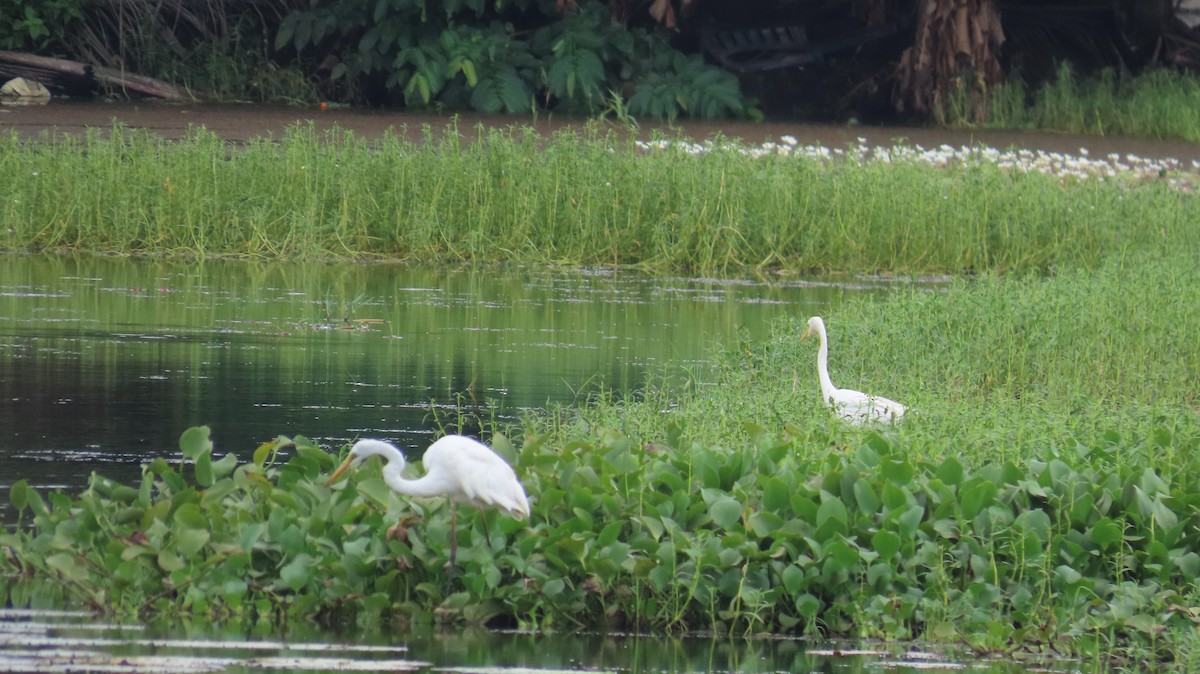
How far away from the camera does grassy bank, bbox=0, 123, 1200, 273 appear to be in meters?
12.4

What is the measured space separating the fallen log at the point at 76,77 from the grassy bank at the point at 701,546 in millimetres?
16028

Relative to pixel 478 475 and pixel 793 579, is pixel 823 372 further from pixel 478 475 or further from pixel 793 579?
pixel 478 475

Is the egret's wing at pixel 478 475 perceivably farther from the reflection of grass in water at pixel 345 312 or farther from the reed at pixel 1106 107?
the reed at pixel 1106 107

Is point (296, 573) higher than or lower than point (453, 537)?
lower

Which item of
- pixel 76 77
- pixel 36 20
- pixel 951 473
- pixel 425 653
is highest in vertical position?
pixel 36 20

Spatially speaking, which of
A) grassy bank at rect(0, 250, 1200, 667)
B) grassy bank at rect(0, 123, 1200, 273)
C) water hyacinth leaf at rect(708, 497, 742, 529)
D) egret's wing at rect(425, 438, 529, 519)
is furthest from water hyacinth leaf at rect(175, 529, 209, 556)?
grassy bank at rect(0, 123, 1200, 273)

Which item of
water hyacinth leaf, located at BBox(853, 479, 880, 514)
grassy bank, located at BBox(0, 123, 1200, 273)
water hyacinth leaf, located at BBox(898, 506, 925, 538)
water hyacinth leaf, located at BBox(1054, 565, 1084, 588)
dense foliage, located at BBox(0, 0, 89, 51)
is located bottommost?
water hyacinth leaf, located at BBox(1054, 565, 1084, 588)

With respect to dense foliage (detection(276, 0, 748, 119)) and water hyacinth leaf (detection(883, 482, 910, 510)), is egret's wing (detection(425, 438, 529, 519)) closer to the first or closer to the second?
water hyacinth leaf (detection(883, 482, 910, 510))

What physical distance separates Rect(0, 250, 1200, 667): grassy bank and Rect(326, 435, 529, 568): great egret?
0.44ft

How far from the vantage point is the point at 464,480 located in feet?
16.2

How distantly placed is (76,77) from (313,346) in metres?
12.8

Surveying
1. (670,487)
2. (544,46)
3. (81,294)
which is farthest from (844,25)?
(670,487)

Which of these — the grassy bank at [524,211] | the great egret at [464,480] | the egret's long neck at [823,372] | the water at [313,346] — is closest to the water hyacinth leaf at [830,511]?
the great egret at [464,480]

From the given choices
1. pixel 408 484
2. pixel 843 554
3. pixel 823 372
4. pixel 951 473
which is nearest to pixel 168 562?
pixel 408 484
